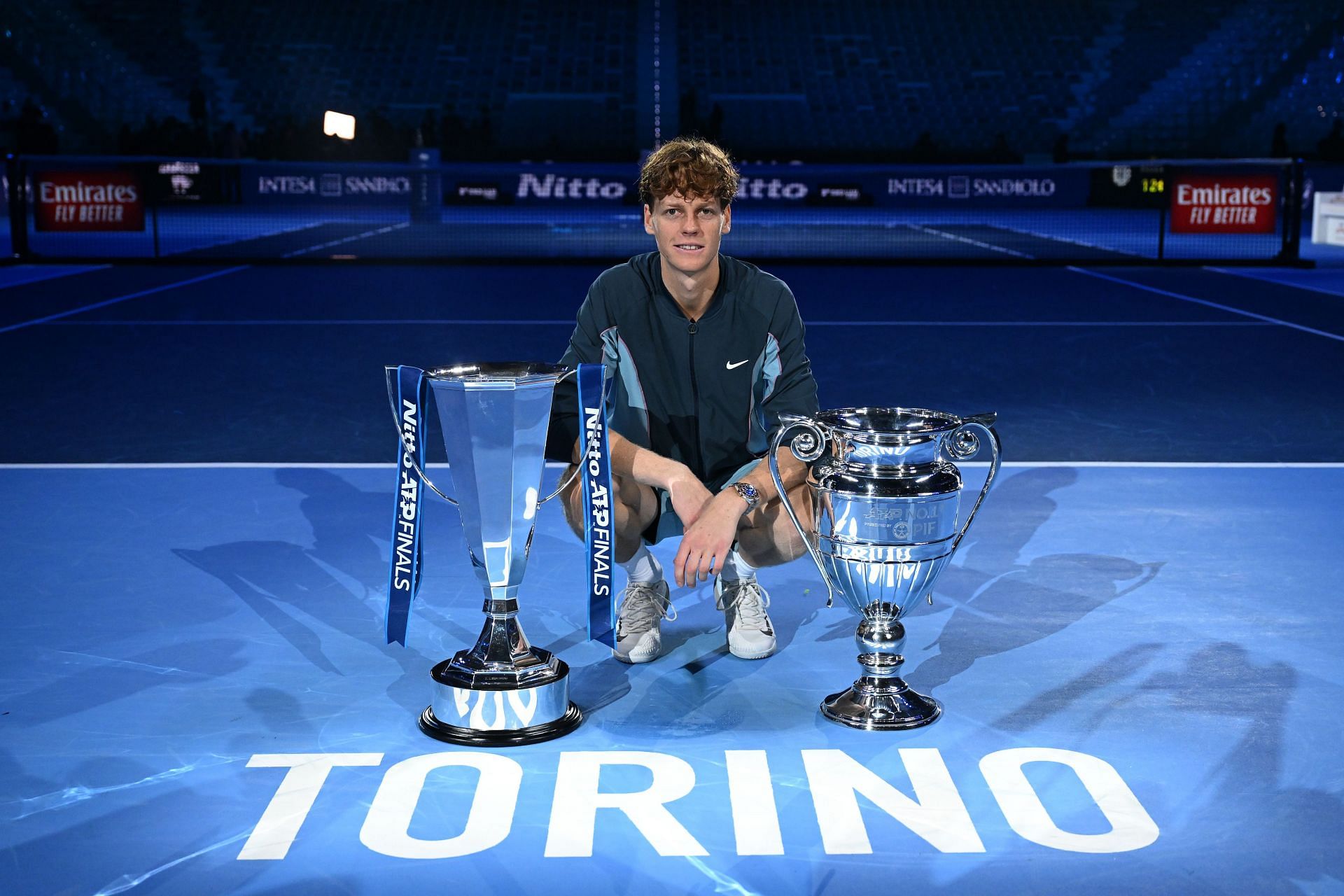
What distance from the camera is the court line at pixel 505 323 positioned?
1059cm

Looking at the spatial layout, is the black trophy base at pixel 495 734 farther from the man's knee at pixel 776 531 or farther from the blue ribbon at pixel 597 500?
the man's knee at pixel 776 531

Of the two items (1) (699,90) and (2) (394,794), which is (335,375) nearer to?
(2) (394,794)

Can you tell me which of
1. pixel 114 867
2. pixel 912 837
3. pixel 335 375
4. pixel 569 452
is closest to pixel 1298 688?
pixel 912 837

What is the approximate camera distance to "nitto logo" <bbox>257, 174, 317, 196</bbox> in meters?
24.9

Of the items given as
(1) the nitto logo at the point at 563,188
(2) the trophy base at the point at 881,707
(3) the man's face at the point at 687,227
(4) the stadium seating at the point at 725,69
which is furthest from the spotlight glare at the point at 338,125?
(4) the stadium seating at the point at 725,69

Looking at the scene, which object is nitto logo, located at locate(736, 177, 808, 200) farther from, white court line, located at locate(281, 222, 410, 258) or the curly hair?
the curly hair

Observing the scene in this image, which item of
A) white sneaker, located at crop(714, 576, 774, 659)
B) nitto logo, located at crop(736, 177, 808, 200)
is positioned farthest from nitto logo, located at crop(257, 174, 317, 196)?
white sneaker, located at crop(714, 576, 774, 659)

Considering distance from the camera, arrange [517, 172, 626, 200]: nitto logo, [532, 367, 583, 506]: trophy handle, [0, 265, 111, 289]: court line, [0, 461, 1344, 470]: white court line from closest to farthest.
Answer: [532, 367, 583, 506]: trophy handle → [0, 461, 1344, 470]: white court line → [0, 265, 111, 289]: court line → [517, 172, 626, 200]: nitto logo

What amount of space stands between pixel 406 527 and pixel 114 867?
1.02 meters

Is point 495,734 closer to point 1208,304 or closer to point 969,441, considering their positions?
point 969,441

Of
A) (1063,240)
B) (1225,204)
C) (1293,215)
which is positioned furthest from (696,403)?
(1063,240)

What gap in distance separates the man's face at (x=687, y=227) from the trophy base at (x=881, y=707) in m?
1.09

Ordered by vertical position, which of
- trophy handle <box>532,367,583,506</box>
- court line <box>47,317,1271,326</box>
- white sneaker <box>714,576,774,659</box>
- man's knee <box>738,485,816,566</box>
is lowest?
white sneaker <box>714,576,774,659</box>

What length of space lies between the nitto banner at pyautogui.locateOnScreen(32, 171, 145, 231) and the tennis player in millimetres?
13686
